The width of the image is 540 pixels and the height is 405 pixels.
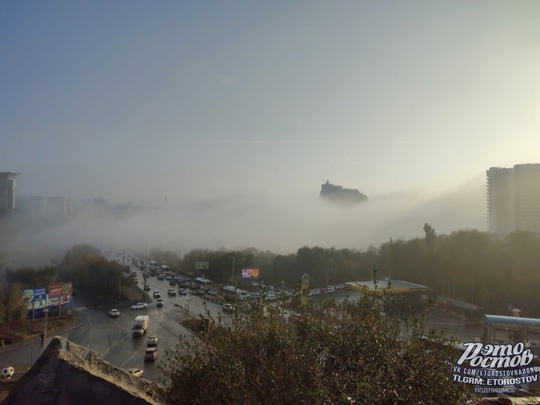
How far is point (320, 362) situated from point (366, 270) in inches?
1291

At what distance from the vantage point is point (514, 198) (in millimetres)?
42281

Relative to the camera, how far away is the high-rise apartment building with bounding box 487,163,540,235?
40156mm

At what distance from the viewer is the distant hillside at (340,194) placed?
69.2 m

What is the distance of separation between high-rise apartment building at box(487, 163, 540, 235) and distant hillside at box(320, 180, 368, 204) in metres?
25.2

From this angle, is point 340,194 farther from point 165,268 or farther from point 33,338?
point 33,338

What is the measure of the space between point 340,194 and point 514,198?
30.7 m

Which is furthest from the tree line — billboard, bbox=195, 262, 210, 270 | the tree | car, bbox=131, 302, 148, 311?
the tree

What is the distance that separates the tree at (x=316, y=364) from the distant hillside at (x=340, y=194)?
65.0 meters

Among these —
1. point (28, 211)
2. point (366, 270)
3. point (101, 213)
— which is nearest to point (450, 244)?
point (366, 270)

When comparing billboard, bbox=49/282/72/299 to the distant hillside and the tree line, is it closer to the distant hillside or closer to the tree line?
the tree line

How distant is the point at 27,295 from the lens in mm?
21000

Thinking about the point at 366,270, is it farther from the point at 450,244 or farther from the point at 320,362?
the point at 320,362

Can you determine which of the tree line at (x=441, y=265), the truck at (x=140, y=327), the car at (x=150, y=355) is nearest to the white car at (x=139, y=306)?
the truck at (x=140, y=327)

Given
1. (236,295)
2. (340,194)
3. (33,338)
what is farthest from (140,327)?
(340,194)
